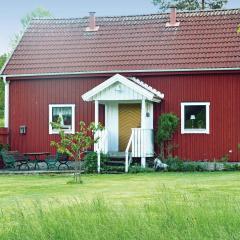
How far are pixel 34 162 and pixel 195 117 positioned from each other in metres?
6.63

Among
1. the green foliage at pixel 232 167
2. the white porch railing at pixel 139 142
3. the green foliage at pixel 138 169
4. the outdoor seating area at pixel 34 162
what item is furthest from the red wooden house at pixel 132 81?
the green foliage at pixel 232 167

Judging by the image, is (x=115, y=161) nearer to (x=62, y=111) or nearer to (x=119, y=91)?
(x=119, y=91)

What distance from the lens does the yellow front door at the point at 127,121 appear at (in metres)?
28.4

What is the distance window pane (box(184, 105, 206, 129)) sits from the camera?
27938 millimetres

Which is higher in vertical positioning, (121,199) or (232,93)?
(232,93)

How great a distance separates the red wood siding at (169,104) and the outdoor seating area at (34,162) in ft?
3.29

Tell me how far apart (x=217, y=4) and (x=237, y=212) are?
4312 centimetres

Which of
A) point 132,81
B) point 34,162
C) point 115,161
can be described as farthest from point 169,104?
point 34,162

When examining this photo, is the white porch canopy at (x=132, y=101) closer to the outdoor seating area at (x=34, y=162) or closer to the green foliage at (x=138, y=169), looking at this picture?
the green foliage at (x=138, y=169)

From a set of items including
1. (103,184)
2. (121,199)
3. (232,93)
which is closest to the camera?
(121,199)

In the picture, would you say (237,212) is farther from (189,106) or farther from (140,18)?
(140,18)

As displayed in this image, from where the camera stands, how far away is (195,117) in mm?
28047

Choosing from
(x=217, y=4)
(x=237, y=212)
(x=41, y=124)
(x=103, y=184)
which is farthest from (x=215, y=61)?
(x=217, y=4)

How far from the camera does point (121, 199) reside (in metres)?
15.7
